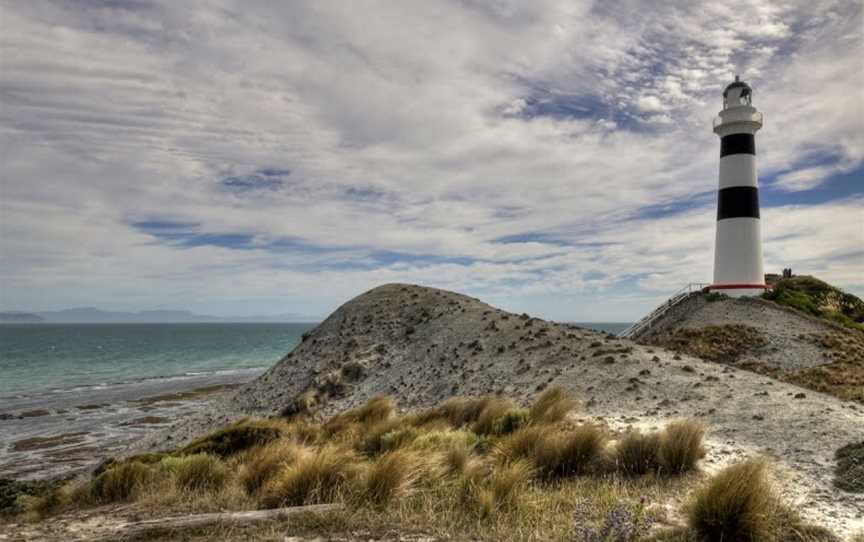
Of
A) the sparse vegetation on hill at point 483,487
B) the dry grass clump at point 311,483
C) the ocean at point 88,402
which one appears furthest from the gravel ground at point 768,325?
the ocean at point 88,402

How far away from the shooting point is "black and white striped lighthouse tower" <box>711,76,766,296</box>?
115ft

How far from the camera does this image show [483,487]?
6922 millimetres

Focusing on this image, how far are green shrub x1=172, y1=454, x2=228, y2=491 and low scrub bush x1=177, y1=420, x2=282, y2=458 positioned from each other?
13.5ft

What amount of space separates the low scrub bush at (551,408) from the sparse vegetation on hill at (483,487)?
1.00m

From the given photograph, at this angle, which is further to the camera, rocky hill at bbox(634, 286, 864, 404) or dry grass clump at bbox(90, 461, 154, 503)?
rocky hill at bbox(634, 286, 864, 404)

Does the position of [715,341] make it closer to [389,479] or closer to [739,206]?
[739,206]

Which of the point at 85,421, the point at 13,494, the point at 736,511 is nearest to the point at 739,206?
the point at 736,511

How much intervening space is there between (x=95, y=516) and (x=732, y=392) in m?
14.8

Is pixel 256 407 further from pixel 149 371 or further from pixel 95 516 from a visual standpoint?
pixel 149 371

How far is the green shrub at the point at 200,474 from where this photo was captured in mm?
8289

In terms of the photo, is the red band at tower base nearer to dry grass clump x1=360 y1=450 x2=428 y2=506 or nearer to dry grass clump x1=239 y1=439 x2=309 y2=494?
dry grass clump x1=360 y1=450 x2=428 y2=506

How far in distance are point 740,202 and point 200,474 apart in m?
37.2

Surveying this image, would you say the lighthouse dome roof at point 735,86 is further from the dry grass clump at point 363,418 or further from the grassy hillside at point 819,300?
the dry grass clump at point 363,418

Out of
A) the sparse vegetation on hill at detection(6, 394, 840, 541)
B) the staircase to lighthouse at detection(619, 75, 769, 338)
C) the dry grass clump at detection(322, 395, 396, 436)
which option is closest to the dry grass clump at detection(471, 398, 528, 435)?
the sparse vegetation on hill at detection(6, 394, 840, 541)
